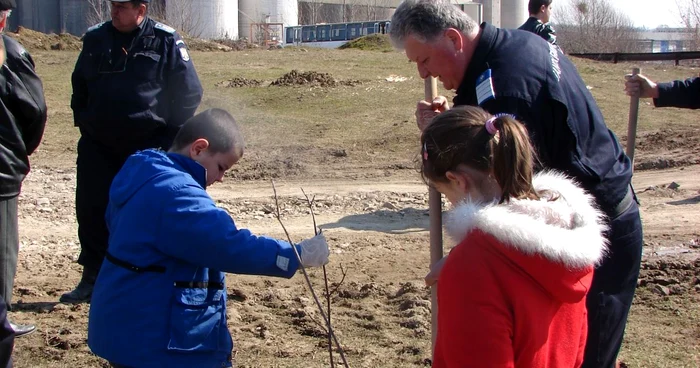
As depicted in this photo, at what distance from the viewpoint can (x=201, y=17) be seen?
49.1 m

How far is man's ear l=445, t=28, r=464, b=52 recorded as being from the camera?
9.43 feet

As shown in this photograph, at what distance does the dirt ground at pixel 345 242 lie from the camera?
501cm

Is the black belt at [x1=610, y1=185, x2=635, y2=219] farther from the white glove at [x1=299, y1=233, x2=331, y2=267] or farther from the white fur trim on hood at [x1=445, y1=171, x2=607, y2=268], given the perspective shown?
the white glove at [x1=299, y1=233, x2=331, y2=267]

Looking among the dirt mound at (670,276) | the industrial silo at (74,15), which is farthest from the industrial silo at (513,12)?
the dirt mound at (670,276)

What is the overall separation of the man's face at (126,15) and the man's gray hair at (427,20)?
2.69 meters

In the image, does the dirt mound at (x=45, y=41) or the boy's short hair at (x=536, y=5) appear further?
the dirt mound at (x=45, y=41)

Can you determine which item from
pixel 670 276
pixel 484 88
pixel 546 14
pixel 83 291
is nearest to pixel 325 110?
pixel 546 14

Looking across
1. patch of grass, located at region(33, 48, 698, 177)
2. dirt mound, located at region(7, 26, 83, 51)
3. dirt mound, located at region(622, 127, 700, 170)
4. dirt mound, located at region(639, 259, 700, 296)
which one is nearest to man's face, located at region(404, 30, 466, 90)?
dirt mound, located at region(639, 259, 700, 296)

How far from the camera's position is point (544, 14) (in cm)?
791

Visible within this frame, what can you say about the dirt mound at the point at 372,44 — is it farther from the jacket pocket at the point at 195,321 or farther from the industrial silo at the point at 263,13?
the jacket pocket at the point at 195,321

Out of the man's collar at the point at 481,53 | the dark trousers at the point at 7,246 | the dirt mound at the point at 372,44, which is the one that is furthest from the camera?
the dirt mound at the point at 372,44

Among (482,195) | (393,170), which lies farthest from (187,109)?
(393,170)

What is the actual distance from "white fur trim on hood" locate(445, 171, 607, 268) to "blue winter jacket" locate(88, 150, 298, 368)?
81 cm

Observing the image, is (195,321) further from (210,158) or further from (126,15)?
A: (126,15)
